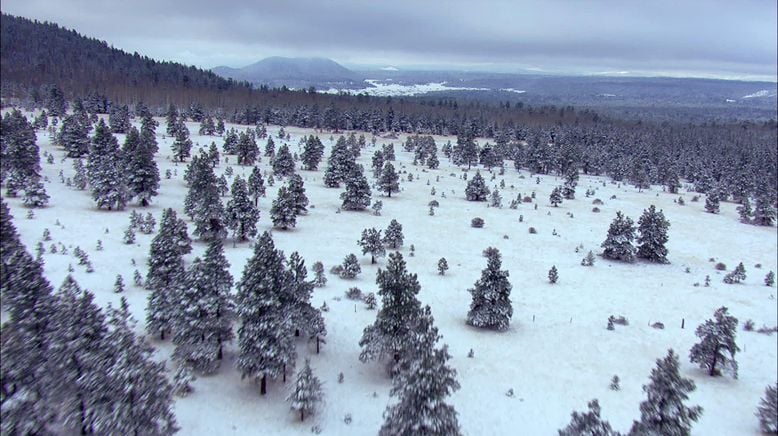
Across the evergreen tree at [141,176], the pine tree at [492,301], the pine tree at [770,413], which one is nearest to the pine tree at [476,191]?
the pine tree at [492,301]

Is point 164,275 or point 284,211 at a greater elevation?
point 284,211

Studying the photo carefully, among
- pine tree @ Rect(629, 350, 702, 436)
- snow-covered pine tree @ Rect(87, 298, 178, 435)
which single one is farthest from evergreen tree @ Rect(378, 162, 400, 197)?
pine tree @ Rect(629, 350, 702, 436)

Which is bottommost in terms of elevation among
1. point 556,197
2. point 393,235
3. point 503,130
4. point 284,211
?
point 393,235

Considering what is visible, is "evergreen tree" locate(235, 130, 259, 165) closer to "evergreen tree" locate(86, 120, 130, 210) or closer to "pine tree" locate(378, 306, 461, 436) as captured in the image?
"evergreen tree" locate(86, 120, 130, 210)

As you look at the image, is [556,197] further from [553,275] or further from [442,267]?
[442,267]

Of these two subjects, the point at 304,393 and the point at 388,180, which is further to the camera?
the point at 388,180

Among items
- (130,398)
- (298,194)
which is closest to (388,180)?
(298,194)

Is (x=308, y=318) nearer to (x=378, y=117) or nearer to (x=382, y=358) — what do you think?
(x=382, y=358)

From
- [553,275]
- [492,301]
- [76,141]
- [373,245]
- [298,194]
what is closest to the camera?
[492,301]
